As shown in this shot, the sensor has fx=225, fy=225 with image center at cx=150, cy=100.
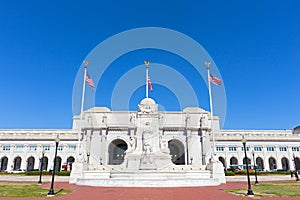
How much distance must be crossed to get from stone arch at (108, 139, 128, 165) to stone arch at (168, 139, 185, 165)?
15960 millimetres

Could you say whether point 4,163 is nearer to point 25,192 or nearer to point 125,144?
point 125,144

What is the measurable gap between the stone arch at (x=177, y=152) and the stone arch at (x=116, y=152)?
16.0 meters

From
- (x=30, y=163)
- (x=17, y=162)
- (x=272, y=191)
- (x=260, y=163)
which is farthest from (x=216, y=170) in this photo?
(x=17, y=162)

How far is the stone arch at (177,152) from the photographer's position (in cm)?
7319

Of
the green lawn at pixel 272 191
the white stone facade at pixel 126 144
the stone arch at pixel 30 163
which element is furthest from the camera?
the stone arch at pixel 30 163

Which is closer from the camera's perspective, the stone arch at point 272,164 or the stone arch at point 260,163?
the stone arch at point 260,163

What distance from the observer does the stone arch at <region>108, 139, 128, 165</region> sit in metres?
71.8

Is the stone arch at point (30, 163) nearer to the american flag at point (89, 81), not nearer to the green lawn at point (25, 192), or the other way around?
the american flag at point (89, 81)

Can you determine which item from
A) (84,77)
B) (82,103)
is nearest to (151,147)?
(82,103)

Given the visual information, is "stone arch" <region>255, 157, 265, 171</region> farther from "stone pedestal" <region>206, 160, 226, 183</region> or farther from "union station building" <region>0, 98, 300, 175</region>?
"stone pedestal" <region>206, 160, 226, 183</region>

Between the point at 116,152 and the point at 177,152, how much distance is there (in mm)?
20518

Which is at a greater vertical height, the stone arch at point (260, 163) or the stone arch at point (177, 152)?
the stone arch at point (177, 152)

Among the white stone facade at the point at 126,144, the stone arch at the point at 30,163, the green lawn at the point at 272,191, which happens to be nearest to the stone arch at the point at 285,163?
the white stone facade at the point at 126,144

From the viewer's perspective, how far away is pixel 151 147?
4081 centimetres
